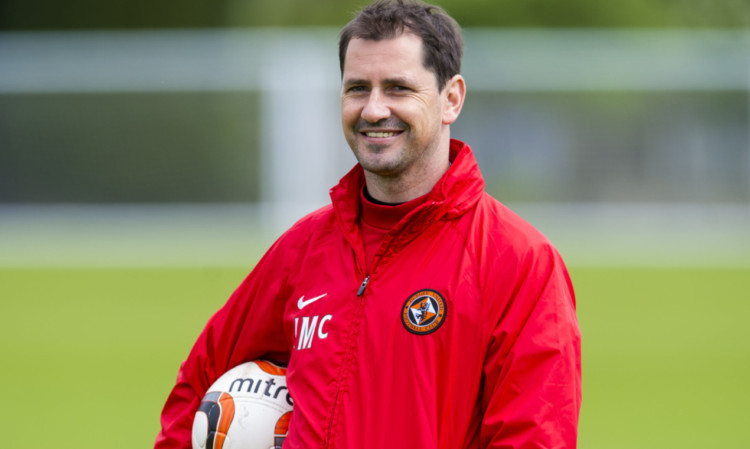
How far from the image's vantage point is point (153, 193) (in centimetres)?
845

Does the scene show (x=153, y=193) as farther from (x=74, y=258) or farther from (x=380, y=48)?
(x=380, y=48)

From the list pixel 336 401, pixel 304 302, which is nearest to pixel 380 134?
pixel 304 302

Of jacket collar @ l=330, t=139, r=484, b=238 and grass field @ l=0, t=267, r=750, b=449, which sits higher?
jacket collar @ l=330, t=139, r=484, b=238

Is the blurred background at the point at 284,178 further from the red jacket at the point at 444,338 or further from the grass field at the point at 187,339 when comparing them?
the red jacket at the point at 444,338

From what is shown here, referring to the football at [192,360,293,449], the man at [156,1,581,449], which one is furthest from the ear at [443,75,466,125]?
the football at [192,360,293,449]

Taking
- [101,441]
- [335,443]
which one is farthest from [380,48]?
[101,441]

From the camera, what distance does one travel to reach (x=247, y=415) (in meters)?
2.82

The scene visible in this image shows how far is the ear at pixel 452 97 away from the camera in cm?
264

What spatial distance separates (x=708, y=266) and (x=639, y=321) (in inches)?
30.7

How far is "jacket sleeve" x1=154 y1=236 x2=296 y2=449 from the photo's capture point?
2.83m

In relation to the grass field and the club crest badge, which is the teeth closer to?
the club crest badge

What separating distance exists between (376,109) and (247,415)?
0.97 metres

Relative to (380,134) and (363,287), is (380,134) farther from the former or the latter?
(363,287)

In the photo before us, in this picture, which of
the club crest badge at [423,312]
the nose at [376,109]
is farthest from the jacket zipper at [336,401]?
the nose at [376,109]
